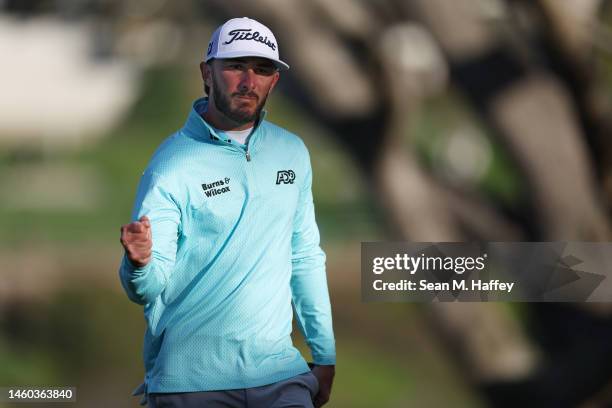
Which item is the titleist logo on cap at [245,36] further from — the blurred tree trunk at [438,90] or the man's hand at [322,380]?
the blurred tree trunk at [438,90]

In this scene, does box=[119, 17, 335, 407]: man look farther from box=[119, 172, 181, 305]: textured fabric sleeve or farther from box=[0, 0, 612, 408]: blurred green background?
box=[0, 0, 612, 408]: blurred green background

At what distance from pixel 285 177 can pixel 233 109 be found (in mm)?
255

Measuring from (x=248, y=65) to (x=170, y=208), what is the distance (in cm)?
47

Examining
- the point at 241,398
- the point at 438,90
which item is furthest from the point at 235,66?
the point at 438,90

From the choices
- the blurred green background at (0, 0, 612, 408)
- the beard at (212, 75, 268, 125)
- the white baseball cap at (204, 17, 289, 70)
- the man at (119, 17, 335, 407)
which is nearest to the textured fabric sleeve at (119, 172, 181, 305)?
the man at (119, 17, 335, 407)

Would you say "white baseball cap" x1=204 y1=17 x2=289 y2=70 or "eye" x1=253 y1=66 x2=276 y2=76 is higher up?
"white baseball cap" x1=204 y1=17 x2=289 y2=70

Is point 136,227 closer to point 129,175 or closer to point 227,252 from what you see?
point 227,252

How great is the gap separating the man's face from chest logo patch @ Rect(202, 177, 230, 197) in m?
0.18

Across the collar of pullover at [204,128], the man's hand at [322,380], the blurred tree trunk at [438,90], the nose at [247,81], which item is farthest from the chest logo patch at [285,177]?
the blurred tree trunk at [438,90]

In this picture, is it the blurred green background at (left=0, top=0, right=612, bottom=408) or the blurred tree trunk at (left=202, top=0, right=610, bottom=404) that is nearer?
the blurred green background at (left=0, top=0, right=612, bottom=408)

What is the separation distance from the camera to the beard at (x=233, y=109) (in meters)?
3.13

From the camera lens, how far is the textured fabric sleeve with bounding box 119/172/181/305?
9.14ft

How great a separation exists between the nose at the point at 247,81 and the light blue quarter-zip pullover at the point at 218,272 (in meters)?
0.13

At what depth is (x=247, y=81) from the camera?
10.3ft
